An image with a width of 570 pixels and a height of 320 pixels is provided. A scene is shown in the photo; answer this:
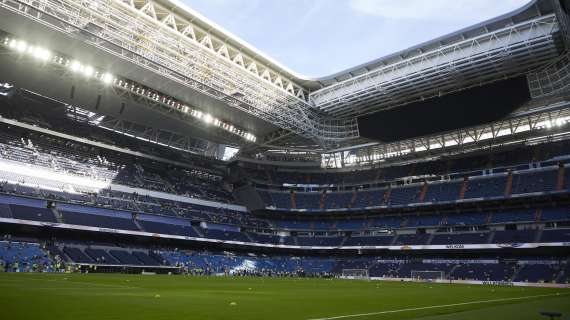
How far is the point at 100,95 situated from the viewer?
167ft

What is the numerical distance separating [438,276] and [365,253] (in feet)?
50.9

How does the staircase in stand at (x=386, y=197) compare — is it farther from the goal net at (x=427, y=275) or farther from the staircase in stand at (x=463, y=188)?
the goal net at (x=427, y=275)

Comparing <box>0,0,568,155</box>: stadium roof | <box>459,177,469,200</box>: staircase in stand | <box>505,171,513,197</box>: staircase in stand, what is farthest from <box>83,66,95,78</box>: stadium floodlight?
<box>505,171,513,197</box>: staircase in stand

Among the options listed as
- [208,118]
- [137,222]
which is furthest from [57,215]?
[208,118]

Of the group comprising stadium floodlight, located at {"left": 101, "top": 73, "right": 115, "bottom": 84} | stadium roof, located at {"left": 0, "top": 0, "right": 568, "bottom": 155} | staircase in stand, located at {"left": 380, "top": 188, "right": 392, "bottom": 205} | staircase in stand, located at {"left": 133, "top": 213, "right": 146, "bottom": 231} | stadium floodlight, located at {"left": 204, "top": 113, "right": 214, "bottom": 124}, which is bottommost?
staircase in stand, located at {"left": 133, "top": 213, "right": 146, "bottom": 231}

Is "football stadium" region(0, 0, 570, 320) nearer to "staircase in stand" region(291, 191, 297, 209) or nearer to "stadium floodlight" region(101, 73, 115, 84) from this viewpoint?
"stadium floodlight" region(101, 73, 115, 84)

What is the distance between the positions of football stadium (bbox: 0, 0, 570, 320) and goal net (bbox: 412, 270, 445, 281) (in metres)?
0.28

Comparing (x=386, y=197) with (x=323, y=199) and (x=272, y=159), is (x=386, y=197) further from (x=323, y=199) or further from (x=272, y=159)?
(x=272, y=159)

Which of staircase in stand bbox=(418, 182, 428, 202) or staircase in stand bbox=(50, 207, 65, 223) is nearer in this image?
staircase in stand bbox=(50, 207, 65, 223)

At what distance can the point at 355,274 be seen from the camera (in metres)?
64.7

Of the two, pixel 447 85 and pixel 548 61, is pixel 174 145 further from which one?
pixel 548 61

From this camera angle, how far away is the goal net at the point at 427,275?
57.0m

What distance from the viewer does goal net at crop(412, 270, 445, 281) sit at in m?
57.0

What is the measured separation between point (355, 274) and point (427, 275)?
11.1m
